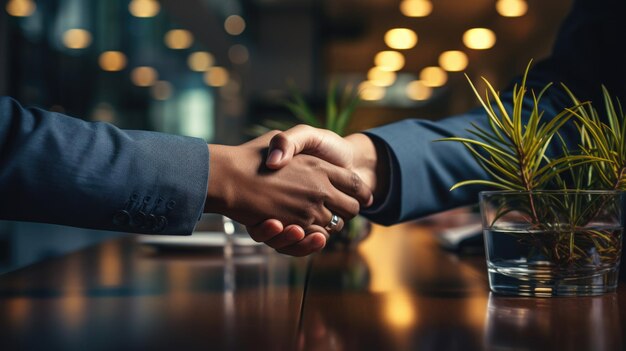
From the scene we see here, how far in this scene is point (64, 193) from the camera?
936 millimetres

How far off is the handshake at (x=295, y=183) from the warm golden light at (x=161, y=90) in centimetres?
506

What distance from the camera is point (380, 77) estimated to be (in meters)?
10.3

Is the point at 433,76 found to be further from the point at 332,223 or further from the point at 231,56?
the point at 332,223

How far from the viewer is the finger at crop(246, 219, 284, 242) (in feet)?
3.61

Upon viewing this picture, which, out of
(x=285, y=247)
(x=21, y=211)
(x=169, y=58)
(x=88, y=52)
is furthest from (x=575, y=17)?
(x=169, y=58)

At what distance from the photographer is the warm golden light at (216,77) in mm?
7836

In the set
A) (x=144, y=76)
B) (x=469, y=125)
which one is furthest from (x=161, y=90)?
(x=469, y=125)

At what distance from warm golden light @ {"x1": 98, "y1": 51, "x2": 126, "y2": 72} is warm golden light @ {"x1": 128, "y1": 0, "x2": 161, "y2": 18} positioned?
0.46m

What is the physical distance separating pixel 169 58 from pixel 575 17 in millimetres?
5503

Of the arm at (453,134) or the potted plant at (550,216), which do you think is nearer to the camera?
the potted plant at (550,216)

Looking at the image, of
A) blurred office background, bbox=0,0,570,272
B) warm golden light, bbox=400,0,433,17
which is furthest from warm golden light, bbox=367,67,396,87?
warm golden light, bbox=400,0,433,17

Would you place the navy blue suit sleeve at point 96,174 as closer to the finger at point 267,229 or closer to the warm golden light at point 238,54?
the finger at point 267,229

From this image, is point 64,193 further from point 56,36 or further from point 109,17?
point 109,17

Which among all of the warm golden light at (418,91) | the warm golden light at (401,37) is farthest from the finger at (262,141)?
the warm golden light at (418,91)
